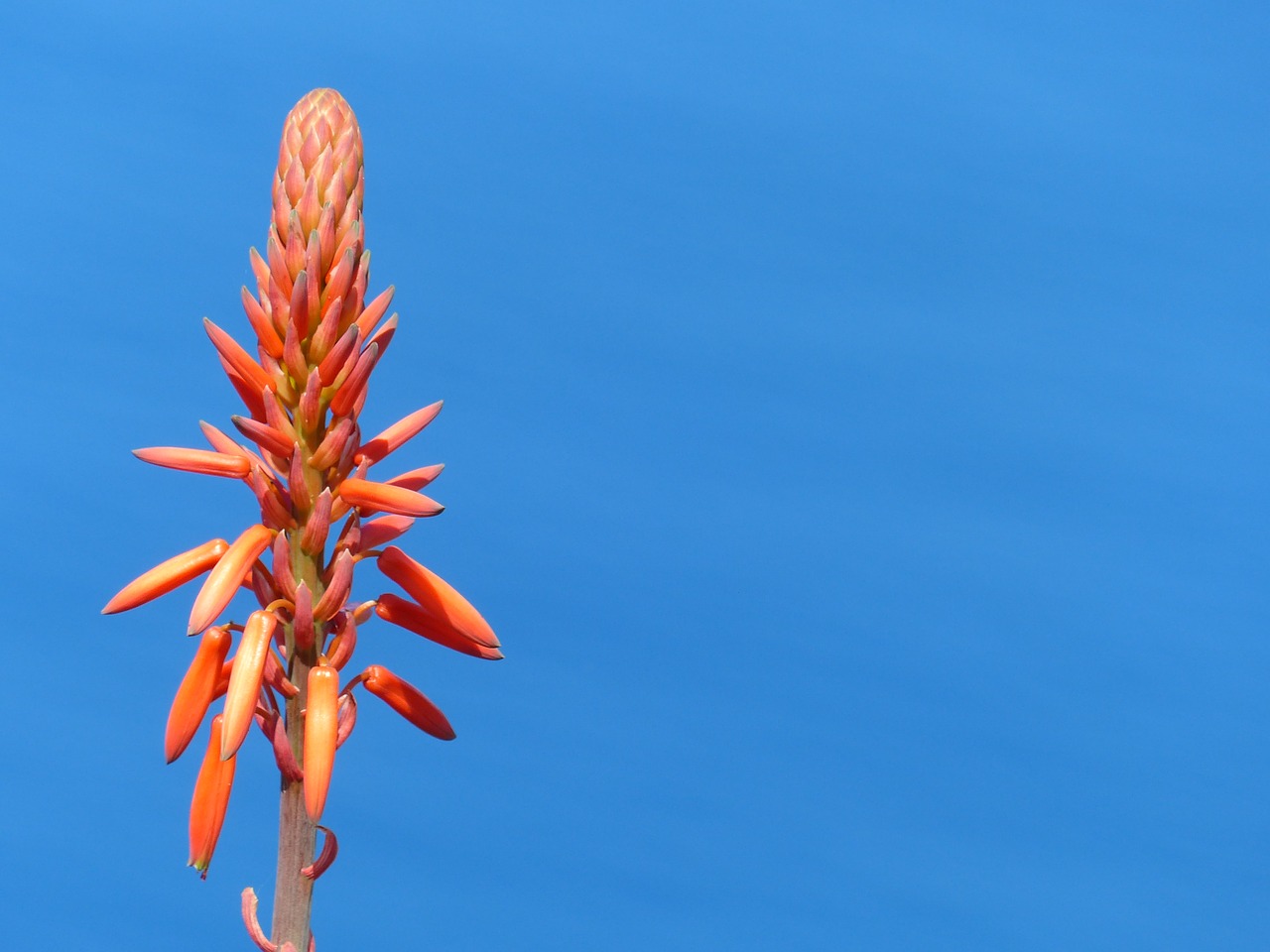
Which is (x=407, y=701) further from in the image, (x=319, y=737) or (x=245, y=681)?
(x=245, y=681)

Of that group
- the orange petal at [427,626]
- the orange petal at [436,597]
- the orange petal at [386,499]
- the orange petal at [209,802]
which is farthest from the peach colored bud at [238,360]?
the orange petal at [209,802]

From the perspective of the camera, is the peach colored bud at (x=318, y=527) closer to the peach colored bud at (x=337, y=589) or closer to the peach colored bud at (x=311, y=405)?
the peach colored bud at (x=337, y=589)

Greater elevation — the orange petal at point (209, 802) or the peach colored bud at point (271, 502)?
the peach colored bud at point (271, 502)

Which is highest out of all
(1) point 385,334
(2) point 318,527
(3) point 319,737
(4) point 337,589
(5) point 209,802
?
(1) point 385,334

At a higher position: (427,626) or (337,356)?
(337,356)

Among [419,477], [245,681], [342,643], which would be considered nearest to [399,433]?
[419,477]

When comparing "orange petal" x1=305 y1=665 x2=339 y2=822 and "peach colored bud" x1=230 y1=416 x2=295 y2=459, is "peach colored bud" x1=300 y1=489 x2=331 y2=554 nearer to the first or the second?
"peach colored bud" x1=230 y1=416 x2=295 y2=459
